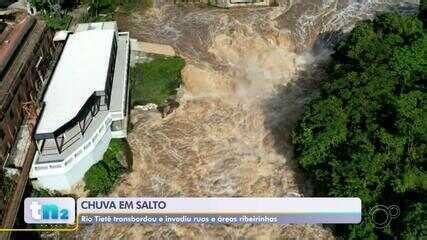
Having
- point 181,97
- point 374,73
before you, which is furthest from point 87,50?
point 374,73

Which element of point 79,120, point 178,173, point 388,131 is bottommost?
point 178,173

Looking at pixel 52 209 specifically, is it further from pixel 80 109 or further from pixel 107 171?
pixel 80 109

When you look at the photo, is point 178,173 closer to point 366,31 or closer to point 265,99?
point 265,99

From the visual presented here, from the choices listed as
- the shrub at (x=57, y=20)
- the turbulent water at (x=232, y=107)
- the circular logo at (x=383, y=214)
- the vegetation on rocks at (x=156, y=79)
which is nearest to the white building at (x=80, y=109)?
the vegetation on rocks at (x=156, y=79)

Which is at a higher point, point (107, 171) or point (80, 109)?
point (80, 109)

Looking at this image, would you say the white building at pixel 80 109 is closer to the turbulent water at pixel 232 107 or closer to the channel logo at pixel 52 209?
the turbulent water at pixel 232 107
